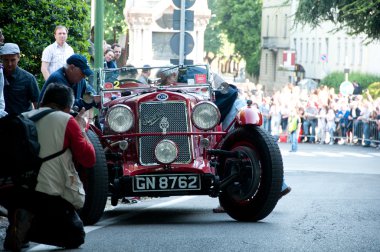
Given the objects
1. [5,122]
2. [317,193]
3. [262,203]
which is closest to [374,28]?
[317,193]

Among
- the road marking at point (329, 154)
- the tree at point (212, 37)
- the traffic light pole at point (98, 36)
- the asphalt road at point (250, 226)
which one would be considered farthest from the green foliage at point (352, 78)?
the traffic light pole at point (98, 36)

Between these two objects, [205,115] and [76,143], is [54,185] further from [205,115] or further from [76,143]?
[205,115]

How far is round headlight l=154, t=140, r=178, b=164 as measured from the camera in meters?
14.2

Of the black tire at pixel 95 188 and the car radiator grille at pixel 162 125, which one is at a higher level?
the car radiator grille at pixel 162 125

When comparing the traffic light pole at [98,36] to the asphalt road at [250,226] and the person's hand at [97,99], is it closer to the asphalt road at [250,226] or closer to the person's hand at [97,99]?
the asphalt road at [250,226]

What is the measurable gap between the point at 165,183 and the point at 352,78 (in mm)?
66266

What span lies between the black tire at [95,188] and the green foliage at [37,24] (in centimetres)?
468

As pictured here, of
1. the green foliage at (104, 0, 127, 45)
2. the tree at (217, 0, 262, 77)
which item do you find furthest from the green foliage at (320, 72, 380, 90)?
the tree at (217, 0, 262, 77)

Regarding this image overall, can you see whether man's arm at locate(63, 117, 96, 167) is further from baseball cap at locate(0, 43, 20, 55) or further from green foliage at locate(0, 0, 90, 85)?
green foliage at locate(0, 0, 90, 85)

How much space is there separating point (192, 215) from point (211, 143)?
3.63ft

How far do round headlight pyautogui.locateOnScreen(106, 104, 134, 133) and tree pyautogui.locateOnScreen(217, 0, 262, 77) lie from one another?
304 feet

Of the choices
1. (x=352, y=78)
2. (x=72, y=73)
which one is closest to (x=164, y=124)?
(x=72, y=73)

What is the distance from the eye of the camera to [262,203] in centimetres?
1393

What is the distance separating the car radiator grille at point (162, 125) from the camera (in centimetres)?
1427
